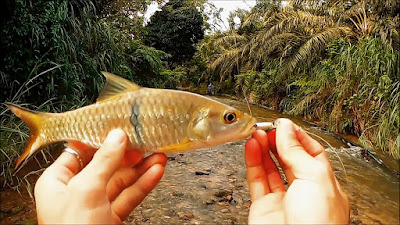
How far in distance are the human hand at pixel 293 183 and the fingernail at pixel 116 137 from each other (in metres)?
0.70

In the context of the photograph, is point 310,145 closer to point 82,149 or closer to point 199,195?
point 82,149

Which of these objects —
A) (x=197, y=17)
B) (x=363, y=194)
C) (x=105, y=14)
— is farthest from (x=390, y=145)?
(x=197, y=17)

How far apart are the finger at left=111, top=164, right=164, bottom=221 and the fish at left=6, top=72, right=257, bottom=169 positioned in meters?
0.17

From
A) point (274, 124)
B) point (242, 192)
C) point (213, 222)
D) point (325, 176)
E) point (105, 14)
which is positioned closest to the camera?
point (325, 176)

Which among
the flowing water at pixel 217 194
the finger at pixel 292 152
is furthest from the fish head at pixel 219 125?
the flowing water at pixel 217 194

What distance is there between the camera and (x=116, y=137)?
151cm

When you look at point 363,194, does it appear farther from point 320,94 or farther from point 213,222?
point 320,94

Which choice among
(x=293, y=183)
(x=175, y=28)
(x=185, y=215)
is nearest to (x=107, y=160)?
(x=293, y=183)

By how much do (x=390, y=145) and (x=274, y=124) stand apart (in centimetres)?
772

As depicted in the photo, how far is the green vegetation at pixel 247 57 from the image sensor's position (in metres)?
6.48

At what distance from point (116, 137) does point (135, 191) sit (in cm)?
44

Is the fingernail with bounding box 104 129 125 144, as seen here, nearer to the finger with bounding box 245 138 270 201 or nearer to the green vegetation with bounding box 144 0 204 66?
the finger with bounding box 245 138 270 201

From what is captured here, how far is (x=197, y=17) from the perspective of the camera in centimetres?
2759

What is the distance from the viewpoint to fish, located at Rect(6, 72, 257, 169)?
63.6 inches
